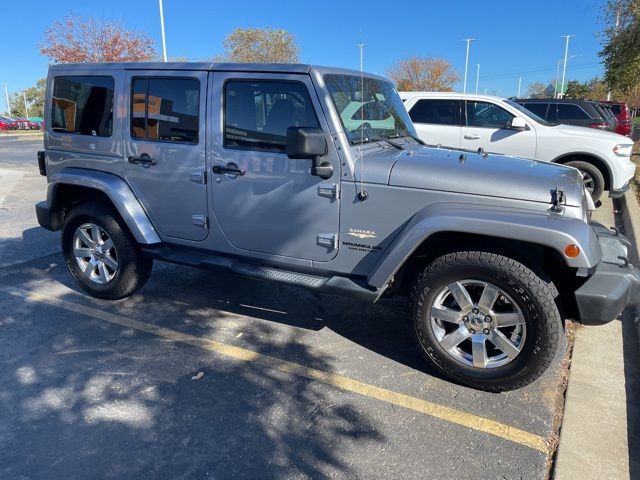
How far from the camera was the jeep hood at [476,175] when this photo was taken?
10.0ft

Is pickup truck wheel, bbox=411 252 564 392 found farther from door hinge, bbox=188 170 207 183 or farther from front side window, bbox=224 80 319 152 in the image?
door hinge, bbox=188 170 207 183

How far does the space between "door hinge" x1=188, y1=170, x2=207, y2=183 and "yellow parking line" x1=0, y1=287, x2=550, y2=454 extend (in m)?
1.21

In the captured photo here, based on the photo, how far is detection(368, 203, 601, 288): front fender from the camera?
9.14 feet

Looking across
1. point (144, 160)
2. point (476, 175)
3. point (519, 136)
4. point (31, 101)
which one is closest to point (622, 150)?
point (519, 136)

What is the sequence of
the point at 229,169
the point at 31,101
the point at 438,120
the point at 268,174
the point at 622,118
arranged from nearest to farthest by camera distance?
the point at 268,174 < the point at 229,169 < the point at 438,120 < the point at 622,118 < the point at 31,101

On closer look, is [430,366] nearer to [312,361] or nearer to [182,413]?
[312,361]

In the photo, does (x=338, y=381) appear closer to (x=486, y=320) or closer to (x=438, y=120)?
(x=486, y=320)

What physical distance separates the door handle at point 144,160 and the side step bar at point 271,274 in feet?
2.30

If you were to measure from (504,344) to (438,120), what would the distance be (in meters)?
6.29

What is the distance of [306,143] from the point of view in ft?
10.4

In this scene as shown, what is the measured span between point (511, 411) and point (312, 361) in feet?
4.40

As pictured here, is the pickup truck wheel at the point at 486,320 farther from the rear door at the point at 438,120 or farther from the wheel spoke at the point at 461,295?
the rear door at the point at 438,120

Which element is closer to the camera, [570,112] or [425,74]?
[570,112]

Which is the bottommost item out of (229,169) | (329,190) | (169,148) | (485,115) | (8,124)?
(329,190)
